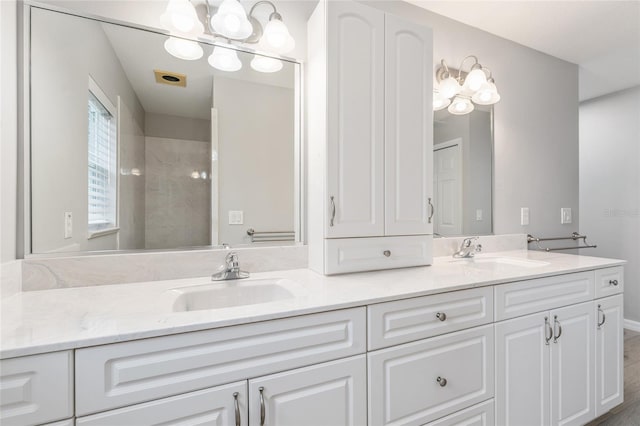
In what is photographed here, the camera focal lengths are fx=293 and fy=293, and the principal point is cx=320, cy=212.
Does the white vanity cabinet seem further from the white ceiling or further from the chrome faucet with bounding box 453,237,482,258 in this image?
the white ceiling

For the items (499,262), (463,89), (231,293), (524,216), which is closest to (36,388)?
(231,293)

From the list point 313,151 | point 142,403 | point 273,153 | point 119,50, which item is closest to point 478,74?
point 313,151

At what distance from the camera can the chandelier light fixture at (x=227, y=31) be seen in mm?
1263

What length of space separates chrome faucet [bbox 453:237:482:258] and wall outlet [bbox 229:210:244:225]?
1319 millimetres

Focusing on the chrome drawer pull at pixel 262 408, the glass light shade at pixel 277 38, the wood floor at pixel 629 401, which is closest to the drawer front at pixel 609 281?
the wood floor at pixel 629 401

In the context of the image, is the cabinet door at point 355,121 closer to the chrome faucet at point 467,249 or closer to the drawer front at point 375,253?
the drawer front at point 375,253

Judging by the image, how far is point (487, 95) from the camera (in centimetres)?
193

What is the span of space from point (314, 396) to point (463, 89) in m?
1.99

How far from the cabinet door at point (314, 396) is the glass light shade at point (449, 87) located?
5.52 feet

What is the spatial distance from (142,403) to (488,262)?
1798mm

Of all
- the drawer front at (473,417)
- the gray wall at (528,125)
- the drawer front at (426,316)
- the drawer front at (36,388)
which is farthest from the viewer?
the gray wall at (528,125)

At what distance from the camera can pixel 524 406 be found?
1.31 meters

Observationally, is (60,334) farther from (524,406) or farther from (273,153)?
(524,406)

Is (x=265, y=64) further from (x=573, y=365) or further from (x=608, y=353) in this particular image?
(x=608, y=353)
